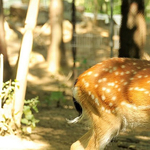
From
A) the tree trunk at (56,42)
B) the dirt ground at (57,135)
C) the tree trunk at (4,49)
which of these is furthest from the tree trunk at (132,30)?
the tree trunk at (56,42)

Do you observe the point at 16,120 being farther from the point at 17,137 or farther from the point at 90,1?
the point at 90,1

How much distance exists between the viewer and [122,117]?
484 cm

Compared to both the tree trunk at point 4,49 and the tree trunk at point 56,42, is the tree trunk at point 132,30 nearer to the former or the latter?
the tree trunk at point 4,49

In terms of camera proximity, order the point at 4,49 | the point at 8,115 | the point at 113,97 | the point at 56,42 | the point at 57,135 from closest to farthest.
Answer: the point at 113,97 < the point at 8,115 < the point at 57,135 < the point at 4,49 < the point at 56,42

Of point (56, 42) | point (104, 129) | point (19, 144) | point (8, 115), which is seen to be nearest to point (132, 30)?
point (8, 115)

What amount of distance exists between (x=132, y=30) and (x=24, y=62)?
3.41m

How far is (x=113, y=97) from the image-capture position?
192 inches

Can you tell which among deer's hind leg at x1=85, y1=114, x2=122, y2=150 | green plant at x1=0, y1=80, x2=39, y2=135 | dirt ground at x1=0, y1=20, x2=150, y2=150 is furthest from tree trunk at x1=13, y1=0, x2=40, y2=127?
deer's hind leg at x1=85, y1=114, x2=122, y2=150

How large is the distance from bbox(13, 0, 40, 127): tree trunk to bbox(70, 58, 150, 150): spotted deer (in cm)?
123

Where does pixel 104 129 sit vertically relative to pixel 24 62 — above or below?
below

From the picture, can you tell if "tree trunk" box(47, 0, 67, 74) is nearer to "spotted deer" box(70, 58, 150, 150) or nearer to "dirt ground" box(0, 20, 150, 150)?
"dirt ground" box(0, 20, 150, 150)

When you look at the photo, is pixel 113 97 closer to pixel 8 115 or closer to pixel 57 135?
pixel 8 115

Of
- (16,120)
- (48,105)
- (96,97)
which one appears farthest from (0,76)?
(48,105)

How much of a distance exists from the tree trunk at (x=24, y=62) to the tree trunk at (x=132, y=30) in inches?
117
